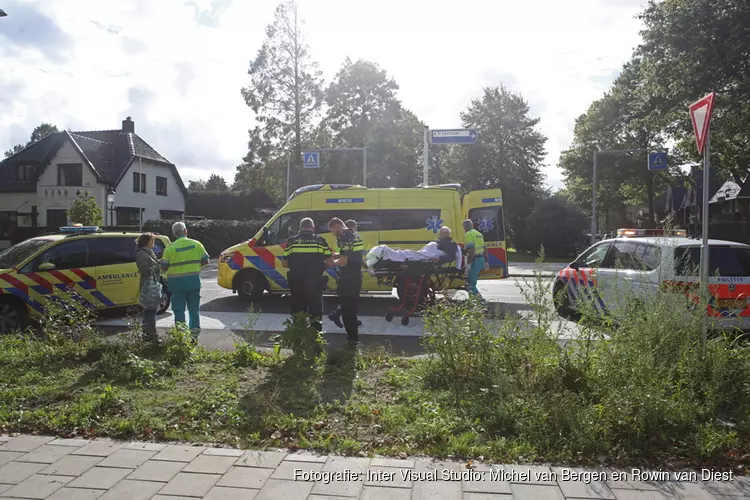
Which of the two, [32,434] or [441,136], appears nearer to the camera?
[32,434]

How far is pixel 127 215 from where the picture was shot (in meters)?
37.8

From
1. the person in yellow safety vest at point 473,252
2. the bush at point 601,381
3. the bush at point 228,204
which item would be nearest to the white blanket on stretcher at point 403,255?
the person in yellow safety vest at point 473,252

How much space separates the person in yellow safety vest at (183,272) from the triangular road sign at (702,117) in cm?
602

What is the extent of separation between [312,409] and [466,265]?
7.10 meters

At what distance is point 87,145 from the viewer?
3756cm

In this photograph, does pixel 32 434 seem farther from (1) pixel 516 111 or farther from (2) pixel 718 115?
(1) pixel 516 111

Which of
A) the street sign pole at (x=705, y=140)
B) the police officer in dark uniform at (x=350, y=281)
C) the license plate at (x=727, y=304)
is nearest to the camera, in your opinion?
the street sign pole at (x=705, y=140)

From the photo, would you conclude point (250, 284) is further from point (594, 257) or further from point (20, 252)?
point (594, 257)

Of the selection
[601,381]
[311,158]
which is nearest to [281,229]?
[601,381]

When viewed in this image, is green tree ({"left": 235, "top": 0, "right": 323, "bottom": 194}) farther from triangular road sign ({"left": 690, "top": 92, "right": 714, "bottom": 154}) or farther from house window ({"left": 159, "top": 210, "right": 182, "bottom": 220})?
triangular road sign ({"left": 690, "top": 92, "right": 714, "bottom": 154})

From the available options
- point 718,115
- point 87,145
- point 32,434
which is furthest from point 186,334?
point 87,145

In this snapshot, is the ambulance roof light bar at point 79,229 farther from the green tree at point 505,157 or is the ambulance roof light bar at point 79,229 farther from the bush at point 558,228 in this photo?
the green tree at point 505,157

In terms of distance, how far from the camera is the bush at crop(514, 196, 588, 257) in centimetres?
3606

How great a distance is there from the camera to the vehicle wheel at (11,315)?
8.80 m
